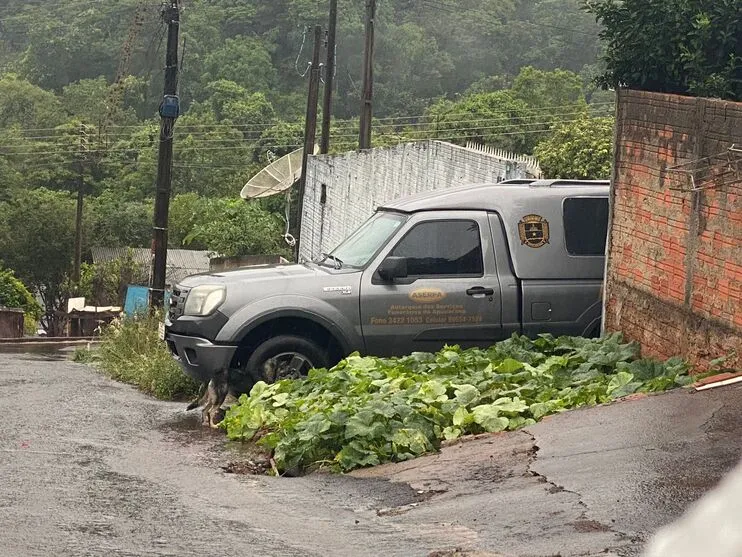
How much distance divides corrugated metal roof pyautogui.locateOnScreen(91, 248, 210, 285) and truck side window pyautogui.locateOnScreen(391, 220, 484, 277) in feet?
133

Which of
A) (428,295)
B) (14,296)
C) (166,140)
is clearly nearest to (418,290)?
(428,295)

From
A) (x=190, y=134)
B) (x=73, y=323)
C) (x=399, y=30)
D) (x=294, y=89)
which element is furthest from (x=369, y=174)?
(x=399, y=30)

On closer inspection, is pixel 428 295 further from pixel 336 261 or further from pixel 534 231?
pixel 534 231

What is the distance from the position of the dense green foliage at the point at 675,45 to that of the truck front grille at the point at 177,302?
4252mm

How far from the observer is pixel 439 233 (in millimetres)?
11156

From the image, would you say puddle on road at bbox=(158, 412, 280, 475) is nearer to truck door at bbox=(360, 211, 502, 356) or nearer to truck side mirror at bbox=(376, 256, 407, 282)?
truck door at bbox=(360, 211, 502, 356)

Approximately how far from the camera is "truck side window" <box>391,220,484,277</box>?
36.2 ft

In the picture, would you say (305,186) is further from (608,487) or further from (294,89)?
(294,89)

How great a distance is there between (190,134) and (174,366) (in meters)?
48.1

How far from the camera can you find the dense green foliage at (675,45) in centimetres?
997

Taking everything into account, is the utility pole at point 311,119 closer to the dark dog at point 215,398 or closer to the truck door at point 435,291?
A: the truck door at point 435,291

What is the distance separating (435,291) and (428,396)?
2.43 m

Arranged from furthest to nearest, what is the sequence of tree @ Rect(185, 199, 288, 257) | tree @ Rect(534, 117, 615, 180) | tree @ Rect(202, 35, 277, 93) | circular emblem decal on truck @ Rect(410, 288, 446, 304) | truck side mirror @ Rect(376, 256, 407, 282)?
tree @ Rect(202, 35, 277, 93) < tree @ Rect(185, 199, 288, 257) < tree @ Rect(534, 117, 615, 180) < circular emblem decal on truck @ Rect(410, 288, 446, 304) < truck side mirror @ Rect(376, 256, 407, 282)


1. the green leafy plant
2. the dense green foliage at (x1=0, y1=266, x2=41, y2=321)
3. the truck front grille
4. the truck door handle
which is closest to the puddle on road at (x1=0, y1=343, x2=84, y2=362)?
the green leafy plant
